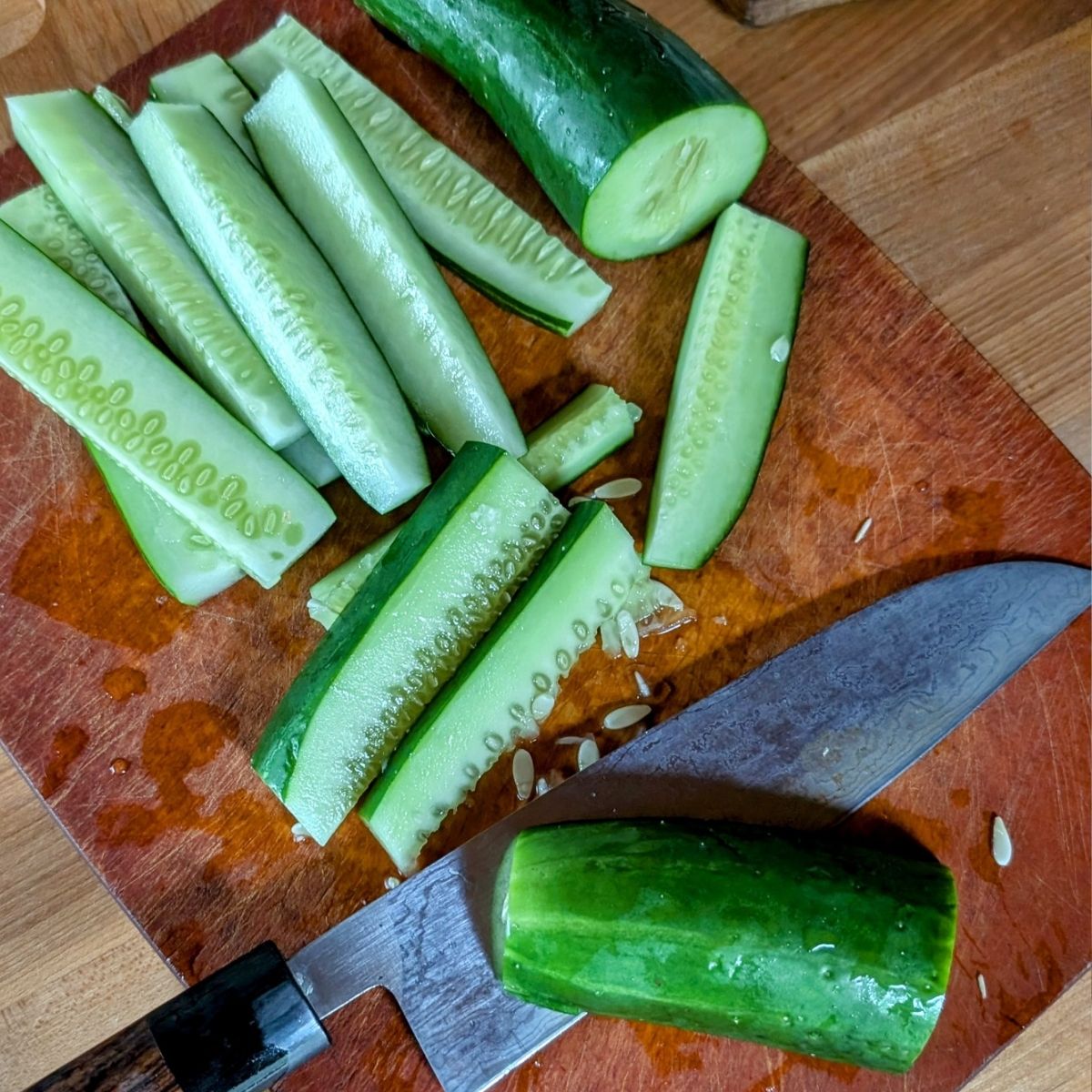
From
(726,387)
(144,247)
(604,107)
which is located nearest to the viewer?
(604,107)

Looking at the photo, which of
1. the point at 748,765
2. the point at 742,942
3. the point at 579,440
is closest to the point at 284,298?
the point at 579,440

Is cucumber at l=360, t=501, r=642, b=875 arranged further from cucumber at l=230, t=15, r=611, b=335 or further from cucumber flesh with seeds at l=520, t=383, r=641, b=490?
cucumber at l=230, t=15, r=611, b=335

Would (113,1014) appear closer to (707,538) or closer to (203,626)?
(203,626)

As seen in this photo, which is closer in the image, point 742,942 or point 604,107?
point 742,942

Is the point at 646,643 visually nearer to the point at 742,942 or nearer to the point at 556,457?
the point at 556,457

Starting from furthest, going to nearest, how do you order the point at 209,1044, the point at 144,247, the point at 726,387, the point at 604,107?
the point at 726,387 → the point at 144,247 → the point at 604,107 → the point at 209,1044

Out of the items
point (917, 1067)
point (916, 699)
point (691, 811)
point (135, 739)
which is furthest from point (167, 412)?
point (917, 1067)
